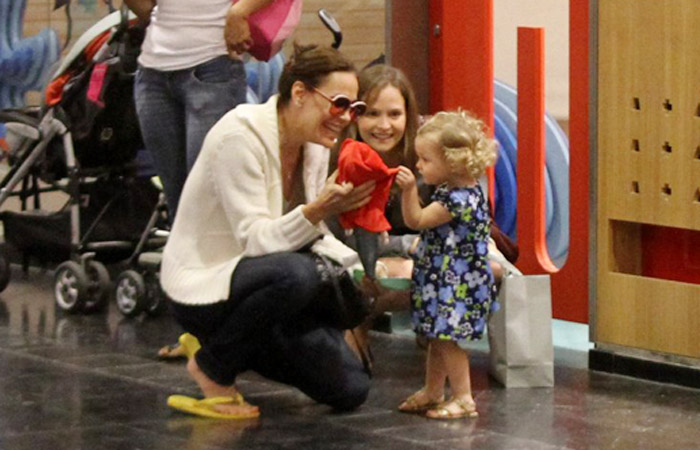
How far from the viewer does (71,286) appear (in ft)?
21.7

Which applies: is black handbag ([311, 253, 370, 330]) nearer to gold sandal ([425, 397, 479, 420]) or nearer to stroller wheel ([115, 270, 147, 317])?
gold sandal ([425, 397, 479, 420])

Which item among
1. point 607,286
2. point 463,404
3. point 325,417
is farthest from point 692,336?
point 325,417

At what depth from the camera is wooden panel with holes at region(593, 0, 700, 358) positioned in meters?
5.20

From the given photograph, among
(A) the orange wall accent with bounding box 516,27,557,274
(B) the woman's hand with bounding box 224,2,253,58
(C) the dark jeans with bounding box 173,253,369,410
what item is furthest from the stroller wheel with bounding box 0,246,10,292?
(C) the dark jeans with bounding box 173,253,369,410

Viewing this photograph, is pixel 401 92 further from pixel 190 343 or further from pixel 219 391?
pixel 219 391

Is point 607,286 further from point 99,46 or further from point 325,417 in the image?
point 99,46

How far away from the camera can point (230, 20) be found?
538cm

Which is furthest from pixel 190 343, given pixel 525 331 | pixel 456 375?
pixel 525 331

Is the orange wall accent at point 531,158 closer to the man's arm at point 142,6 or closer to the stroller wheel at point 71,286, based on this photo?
the man's arm at point 142,6

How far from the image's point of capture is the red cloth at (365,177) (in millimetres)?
4465

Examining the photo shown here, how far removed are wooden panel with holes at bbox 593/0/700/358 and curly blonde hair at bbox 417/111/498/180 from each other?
78 centimetres

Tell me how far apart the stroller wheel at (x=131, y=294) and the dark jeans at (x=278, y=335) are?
1.68 metres

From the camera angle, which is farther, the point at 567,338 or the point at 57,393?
the point at 567,338

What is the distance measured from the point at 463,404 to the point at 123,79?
8.42ft
